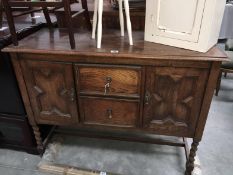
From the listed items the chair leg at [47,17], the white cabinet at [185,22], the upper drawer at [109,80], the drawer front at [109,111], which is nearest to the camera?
the white cabinet at [185,22]

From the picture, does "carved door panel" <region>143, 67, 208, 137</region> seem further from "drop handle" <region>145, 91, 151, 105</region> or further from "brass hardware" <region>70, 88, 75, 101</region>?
"brass hardware" <region>70, 88, 75, 101</region>

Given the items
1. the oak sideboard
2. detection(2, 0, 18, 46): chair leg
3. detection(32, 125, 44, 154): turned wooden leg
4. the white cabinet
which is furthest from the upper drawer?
detection(32, 125, 44, 154): turned wooden leg

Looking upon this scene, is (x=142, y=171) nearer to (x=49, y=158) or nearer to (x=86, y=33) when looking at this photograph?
(x=49, y=158)

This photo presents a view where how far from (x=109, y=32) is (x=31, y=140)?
923 mm

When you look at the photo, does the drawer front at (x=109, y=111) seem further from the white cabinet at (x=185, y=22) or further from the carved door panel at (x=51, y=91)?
the white cabinet at (x=185, y=22)

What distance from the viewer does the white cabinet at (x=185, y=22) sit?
3.16 ft

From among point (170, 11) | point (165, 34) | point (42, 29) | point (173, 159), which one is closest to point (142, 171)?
point (173, 159)

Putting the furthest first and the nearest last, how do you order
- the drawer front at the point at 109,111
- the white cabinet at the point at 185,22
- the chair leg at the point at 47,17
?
the chair leg at the point at 47,17 < the drawer front at the point at 109,111 < the white cabinet at the point at 185,22

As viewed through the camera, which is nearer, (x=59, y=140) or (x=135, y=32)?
(x=135, y=32)

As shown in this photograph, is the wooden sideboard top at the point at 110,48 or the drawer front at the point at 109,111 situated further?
the drawer front at the point at 109,111

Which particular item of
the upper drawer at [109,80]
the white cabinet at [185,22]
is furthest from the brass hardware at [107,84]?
the white cabinet at [185,22]

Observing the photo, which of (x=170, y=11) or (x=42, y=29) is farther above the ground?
(x=170, y=11)

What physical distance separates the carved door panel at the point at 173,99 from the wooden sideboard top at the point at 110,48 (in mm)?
73

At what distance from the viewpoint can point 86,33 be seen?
134 cm
